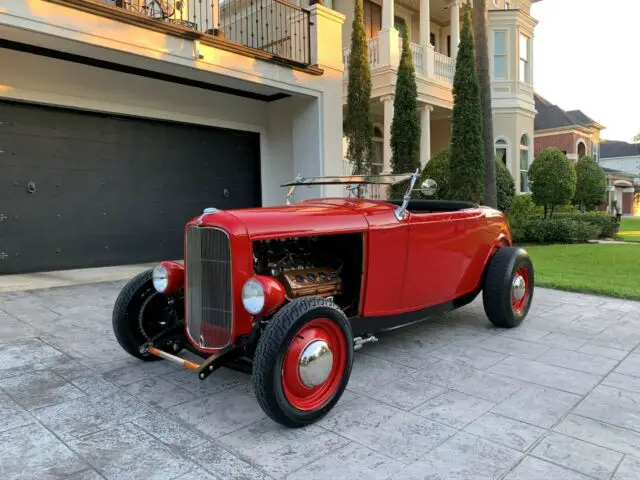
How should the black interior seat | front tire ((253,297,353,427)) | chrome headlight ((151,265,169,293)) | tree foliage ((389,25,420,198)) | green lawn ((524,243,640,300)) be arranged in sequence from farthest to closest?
tree foliage ((389,25,420,198))
green lawn ((524,243,640,300))
the black interior seat
chrome headlight ((151,265,169,293))
front tire ((253,297,353,427))

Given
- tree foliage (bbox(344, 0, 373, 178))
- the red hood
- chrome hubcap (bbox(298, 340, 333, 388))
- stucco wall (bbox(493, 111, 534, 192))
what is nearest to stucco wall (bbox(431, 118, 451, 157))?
stucco wall (bbox(493, 111, 534, 192))

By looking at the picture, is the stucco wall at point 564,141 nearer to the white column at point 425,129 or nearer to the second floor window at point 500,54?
the second floor window at point 500,54

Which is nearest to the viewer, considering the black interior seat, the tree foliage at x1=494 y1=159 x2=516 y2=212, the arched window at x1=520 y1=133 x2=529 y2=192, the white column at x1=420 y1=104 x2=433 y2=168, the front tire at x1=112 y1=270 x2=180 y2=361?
the front tire at x1=112 y1=270 x2=180 y2=361

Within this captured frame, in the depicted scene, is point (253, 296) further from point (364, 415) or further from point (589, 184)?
point (589, 184)

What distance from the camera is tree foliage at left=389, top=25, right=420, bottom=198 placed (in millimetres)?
11688

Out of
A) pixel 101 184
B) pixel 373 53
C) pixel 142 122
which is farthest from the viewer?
pixel 373 53

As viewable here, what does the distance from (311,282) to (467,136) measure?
8.56m

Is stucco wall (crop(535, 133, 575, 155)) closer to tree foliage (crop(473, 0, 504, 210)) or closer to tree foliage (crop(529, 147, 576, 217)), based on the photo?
tree foliage (crop(529, 147, 576, 217))

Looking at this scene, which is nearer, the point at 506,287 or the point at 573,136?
the point at 506,287

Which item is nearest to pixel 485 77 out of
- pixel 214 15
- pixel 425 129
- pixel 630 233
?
pixel 425 129

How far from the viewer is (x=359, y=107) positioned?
1126 cm

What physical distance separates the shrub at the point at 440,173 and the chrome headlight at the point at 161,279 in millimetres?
8857

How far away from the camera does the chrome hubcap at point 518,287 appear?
4.70 meters

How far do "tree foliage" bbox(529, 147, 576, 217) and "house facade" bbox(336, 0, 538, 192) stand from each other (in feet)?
10.8
